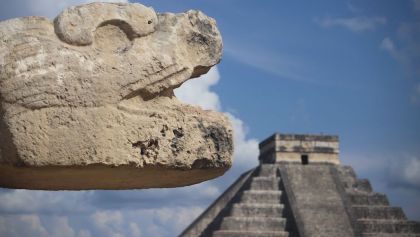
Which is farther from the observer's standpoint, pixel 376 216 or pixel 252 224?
pixel 376 216

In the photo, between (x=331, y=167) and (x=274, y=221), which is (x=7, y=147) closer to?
(x=274, y=221)

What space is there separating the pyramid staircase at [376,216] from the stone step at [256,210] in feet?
11.8

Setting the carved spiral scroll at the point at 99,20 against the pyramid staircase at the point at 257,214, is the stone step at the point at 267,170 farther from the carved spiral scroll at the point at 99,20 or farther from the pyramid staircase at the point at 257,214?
the carved spiral scroll at the point at 99,20

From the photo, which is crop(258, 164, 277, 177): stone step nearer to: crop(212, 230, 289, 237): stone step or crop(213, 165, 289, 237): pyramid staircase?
crop(213, 165, 289, 237): pyramid staircase

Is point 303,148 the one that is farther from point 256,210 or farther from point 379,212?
point 256,210

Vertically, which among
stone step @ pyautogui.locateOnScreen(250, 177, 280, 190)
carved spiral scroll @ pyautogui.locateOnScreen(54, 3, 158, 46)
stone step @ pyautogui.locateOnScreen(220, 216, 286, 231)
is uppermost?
stone step @ pyautogui.locateOnScreen(250, 177, 280, 190)

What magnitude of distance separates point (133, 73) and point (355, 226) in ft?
91.5

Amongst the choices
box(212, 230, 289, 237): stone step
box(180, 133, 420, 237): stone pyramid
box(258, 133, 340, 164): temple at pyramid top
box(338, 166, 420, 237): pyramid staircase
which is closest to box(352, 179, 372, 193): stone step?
box(180, 133, 420, 237): stone pyramid

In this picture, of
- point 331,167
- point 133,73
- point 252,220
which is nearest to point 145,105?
point 133,73

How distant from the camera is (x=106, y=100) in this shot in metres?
3.27

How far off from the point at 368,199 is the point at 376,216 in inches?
58.5

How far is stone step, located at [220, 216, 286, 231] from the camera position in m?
28.6

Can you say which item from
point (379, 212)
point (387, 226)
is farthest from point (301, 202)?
point (387, 226)

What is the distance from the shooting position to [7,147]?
3240 millimetres
